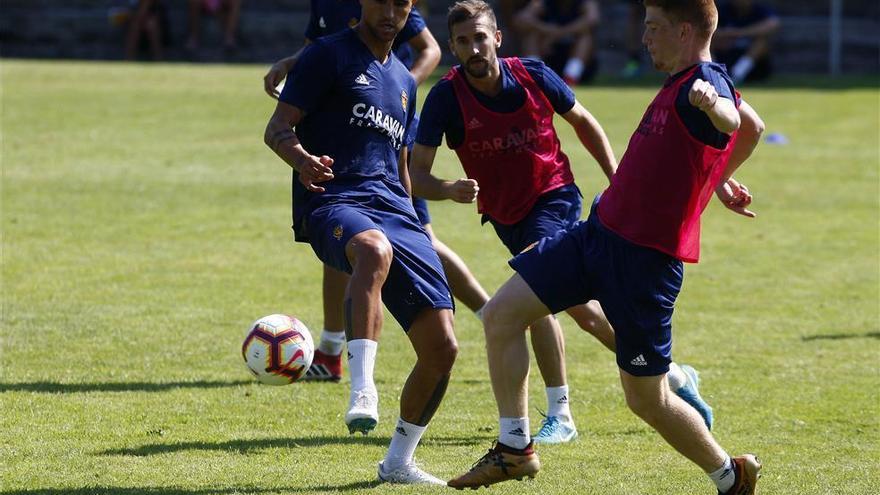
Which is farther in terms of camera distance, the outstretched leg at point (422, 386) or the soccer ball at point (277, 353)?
Answer: the soccer ball at point (277, 353)

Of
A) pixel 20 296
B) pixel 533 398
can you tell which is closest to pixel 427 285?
pixel 533 398

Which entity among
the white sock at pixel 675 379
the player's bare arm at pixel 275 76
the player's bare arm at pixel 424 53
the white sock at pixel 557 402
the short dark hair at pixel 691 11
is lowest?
the white sock at pixel 557 402

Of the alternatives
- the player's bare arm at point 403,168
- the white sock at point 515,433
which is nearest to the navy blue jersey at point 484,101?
the player's bare arm at point 403,168

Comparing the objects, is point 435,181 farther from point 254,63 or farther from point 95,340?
point 254,63

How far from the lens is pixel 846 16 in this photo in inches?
1152

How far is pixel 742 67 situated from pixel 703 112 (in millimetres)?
19622

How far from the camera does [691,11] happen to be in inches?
212

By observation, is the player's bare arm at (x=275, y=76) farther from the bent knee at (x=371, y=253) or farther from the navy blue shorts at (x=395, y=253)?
the bent knee at (x=371, y=253)

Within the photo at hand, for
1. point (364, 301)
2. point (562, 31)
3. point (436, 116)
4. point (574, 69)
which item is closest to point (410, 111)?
point (436, 116)

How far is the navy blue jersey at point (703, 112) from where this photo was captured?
532cm

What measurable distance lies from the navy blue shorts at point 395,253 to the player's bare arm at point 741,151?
1288mm

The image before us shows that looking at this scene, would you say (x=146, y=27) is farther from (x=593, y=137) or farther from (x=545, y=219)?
(x=593, y=137)

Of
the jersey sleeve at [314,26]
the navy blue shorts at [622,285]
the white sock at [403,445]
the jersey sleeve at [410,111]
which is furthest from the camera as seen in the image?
the jersey sleeve at [314,26]

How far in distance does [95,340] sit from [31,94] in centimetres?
1348
